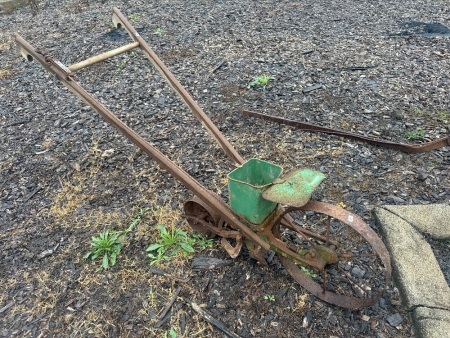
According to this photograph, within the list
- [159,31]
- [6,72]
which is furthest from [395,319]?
[6,72]

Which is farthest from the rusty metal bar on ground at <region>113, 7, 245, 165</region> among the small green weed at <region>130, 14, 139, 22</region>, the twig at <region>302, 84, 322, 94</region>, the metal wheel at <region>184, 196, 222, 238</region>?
the small green weed at <region>130, 14, 139, 22</region>

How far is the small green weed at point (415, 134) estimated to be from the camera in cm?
373

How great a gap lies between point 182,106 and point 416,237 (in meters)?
2.86

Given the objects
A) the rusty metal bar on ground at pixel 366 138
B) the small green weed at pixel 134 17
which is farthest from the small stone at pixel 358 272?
the small green weed at pixel 134 17

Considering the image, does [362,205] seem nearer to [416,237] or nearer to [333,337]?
[416,237]

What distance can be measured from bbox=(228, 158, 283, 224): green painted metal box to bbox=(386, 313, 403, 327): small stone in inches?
37.9

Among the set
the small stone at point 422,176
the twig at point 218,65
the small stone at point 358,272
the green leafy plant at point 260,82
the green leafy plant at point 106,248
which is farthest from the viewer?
the twig at point 218,65

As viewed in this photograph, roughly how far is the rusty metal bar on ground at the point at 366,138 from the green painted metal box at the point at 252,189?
1530 millimetres

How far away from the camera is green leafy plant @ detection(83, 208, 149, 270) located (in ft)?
9.21

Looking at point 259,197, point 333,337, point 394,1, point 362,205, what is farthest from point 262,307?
point 394,1

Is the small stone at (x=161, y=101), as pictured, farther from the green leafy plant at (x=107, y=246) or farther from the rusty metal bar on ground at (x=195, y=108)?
the green leafy plant at (x=107, y=246)

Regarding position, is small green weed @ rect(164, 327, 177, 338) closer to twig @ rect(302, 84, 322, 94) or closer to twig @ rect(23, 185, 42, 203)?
twig @ rect(23, 185, 42, 203)

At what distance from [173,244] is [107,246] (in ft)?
1.62

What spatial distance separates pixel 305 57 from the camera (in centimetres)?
530
